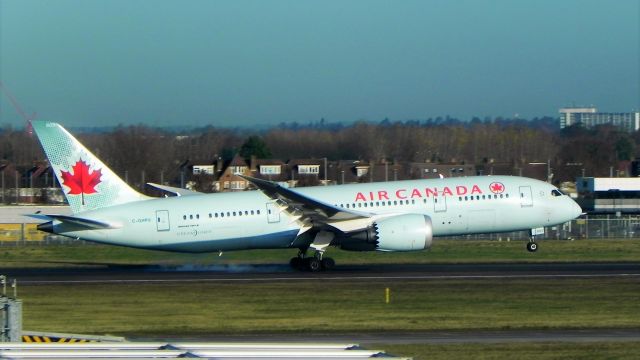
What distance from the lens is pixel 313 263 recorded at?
130ft

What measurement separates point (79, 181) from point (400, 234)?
11.4 meters

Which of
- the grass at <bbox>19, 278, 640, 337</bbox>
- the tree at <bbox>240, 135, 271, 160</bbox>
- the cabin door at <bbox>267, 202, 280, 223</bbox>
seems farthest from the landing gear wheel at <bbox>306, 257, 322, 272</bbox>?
the tree at <bbox>240, 135, 271, 160</bbox>

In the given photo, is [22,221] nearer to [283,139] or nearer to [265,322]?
[265,322]

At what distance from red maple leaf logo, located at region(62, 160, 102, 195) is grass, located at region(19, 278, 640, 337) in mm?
5248

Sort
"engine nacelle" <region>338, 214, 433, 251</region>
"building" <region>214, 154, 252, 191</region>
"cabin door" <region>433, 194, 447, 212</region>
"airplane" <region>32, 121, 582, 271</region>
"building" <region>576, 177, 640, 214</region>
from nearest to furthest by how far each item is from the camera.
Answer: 1. "engine nacelle" <region>338, 214, 433, 251</region>
2. "airplane" <region>32, 121, 582, 271</region>
3. "cabin door" <region>433, 194, 447, 212</region>
4. "building" <region>576, 177, 640, 214</region>
5. "building" <region>214, 154, 252, 191</region>

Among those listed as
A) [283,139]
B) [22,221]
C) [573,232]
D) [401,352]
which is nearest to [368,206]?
[401,352]

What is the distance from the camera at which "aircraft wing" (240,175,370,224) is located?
38719mm

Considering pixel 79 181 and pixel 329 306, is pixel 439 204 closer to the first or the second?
pixel 329 306

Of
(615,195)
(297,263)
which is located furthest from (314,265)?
(615,195)

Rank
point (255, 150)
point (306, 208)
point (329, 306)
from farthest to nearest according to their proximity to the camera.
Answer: point (255, 150)
point (306, 208)
point (329, 306)

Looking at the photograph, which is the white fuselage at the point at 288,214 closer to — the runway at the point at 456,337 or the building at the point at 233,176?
the runway at the point at 456,337

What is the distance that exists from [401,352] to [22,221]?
5614 cm

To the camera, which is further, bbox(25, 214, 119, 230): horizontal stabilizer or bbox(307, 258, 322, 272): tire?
bbox(307, 258, 322, 272): tire

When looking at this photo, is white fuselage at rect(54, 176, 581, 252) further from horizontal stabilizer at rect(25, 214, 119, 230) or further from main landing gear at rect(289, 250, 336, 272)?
main landing gear at rect(289, 250, 336, 272)
